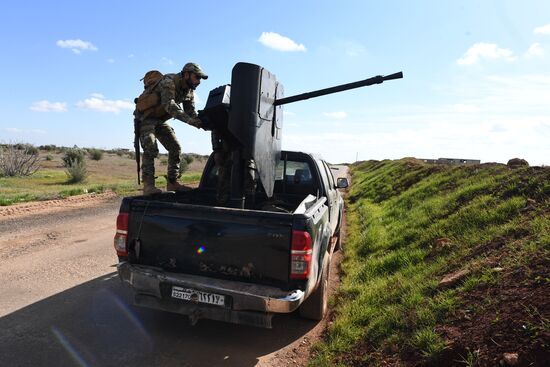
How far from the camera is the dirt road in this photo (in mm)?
3406

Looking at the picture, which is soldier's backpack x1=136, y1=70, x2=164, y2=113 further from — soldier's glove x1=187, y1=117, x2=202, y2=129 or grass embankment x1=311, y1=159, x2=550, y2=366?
grass embankment x1=311, y1=159, x2=550, y2=366

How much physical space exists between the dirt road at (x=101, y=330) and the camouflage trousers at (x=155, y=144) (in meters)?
1.61

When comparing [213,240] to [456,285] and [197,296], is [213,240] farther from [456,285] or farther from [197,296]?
[456,285]

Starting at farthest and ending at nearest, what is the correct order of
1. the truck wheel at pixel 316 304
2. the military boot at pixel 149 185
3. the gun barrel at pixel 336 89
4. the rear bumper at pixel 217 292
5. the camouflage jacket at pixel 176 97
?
the military boot at pixel 149 185, the camouflage jacket at pixel 176 97, the gun barrel at pixel 336 89, the truck wheel at pixel 316 304, the rear bumper at pixel 217 292

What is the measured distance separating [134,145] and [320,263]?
11.3 ft

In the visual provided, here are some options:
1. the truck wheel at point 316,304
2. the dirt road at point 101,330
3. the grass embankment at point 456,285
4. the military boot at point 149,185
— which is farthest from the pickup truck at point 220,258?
the military boot at point 149,185

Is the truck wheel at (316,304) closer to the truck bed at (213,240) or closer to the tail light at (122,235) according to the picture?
the truck bed at (213,240)

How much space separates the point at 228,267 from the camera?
11.6 feet

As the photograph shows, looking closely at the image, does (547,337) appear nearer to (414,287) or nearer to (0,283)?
(414,287)

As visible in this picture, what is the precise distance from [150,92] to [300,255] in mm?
3371

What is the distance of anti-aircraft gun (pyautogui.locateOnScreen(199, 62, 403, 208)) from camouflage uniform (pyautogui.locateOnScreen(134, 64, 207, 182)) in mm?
541

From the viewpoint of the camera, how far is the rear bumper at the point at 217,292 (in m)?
3.25

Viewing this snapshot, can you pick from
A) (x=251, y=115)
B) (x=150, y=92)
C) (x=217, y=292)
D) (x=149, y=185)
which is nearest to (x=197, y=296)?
(x=217, y=292)

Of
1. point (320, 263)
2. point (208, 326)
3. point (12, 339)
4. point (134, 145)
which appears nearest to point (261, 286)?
point (320, 263)
